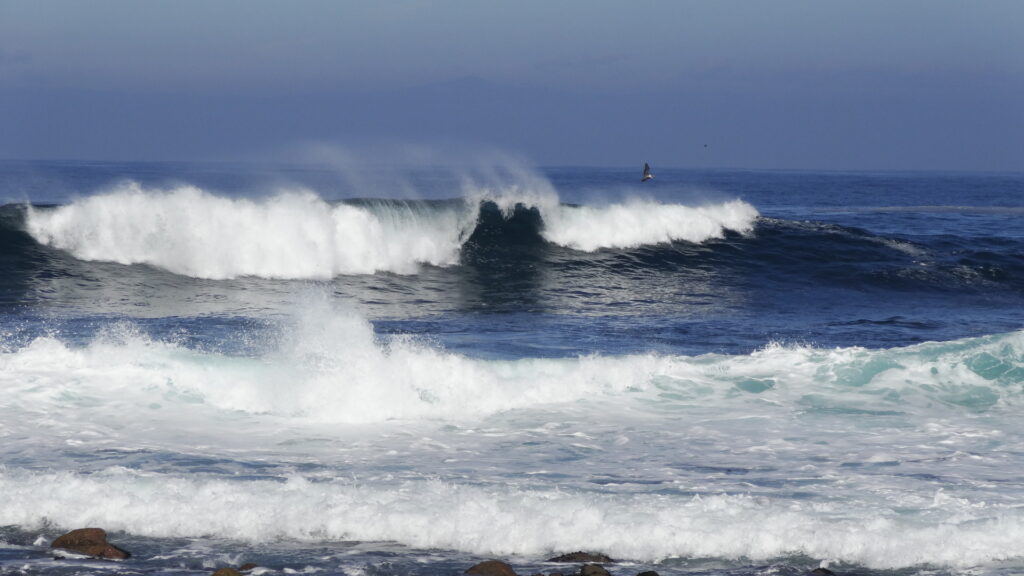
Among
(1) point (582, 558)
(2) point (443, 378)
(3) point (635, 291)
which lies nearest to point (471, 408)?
(2) point (443, 378)

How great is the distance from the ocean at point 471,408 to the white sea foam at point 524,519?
0.02m

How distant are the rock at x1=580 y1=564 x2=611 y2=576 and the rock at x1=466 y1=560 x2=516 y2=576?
402mm

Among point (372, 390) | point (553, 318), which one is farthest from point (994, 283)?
point (372, 390)

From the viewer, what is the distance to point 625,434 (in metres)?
9.59

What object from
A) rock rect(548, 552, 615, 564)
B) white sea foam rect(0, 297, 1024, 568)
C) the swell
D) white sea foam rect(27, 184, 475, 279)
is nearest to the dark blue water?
the swell

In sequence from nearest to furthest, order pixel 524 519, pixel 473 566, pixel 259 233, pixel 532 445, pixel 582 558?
pixel 473 566
pixel 582 558
pixel 524 519
pixel 532 445
pixel 259 233

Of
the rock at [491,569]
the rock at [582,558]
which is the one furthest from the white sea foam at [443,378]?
the rock at [491,569]

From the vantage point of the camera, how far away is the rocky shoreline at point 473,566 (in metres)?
5.98

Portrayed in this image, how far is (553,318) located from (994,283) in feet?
37.5

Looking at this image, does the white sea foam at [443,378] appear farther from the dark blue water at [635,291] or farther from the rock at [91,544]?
the rock at [91,544]

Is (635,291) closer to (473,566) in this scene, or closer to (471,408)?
(471,408)

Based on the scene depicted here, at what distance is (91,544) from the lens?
6.45m

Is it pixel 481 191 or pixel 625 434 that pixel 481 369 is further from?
pixel 481 191

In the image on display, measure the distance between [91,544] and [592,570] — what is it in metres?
3.09
